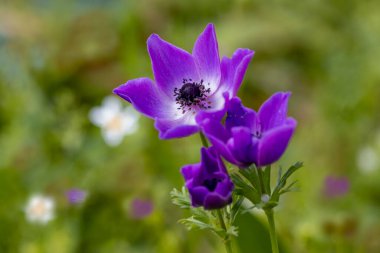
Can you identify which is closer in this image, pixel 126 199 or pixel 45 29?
pixel 126 199

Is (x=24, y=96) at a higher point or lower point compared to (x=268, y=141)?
higher

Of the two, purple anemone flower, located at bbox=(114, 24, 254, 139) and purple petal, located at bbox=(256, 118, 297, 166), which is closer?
purple petal, located at bbox=(256, 118, 297, 166)

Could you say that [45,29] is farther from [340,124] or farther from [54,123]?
[340,124]

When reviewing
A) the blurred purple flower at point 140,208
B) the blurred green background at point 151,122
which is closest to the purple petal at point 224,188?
the blurred green background at point 151,122

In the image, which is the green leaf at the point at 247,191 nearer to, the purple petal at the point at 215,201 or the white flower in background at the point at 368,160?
the purple petal at the point at 215,201

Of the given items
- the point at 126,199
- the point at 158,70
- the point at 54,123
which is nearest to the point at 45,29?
the point at 54,123

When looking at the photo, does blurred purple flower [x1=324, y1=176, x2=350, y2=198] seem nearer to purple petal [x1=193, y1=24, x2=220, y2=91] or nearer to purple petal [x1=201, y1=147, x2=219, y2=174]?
purple petal [x1=193, y1=24, x2=220, y2=91]

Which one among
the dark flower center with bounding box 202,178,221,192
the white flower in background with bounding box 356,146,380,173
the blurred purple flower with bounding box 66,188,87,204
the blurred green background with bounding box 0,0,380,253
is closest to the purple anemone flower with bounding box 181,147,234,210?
the dark flower center with bounding box 202,178,221,192
